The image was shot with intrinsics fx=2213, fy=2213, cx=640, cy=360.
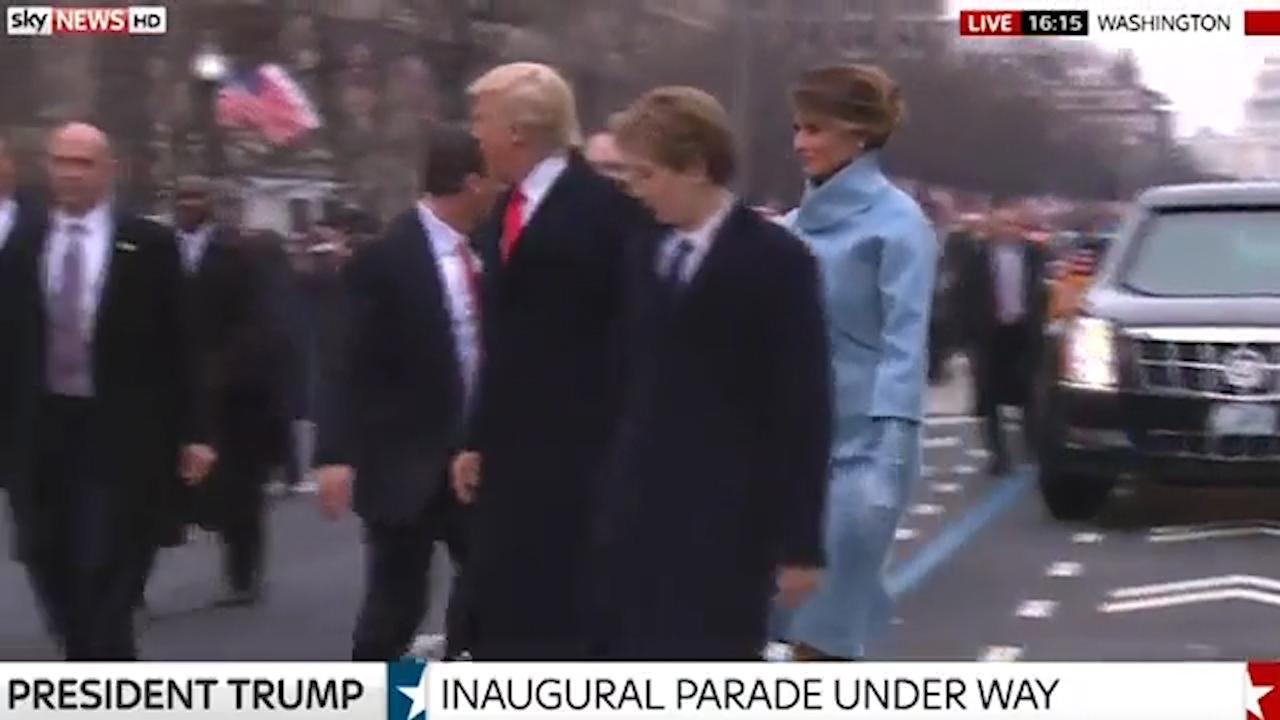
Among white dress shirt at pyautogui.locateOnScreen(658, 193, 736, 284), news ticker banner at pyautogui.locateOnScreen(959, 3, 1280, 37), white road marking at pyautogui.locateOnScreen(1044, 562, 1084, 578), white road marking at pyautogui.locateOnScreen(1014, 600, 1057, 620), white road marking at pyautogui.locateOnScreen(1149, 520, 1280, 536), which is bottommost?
white road marking at pyautogui.locateOnScreen(1014, 600, 1057, 620)

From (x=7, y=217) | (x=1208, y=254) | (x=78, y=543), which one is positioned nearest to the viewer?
(x=1208, y=254)

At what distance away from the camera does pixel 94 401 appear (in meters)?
3.42

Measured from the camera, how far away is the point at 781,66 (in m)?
3.35

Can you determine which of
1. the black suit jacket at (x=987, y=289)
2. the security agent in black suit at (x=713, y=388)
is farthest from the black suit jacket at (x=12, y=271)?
the black suit jacket at (x=987, y=289)

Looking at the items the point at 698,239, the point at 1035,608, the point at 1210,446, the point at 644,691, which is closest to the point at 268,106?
the point at 698,239

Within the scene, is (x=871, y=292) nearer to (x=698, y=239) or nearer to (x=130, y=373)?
(x=698, y=239)

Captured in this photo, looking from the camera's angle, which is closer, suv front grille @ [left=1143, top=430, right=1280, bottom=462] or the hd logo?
suv front grille @ [left=1143, top=430, right=1280, bottom=462]

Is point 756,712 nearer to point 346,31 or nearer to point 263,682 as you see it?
point 263,682

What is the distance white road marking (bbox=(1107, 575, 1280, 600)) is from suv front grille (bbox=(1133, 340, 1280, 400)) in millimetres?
284

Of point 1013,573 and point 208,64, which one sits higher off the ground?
point 208,64

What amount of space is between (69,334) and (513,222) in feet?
2.32

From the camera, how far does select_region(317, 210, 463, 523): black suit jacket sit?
11.0ft

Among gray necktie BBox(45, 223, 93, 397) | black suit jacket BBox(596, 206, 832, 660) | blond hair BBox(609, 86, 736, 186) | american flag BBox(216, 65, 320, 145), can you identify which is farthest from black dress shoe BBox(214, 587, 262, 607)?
blond hair BBox(609, 86, 736, 186)

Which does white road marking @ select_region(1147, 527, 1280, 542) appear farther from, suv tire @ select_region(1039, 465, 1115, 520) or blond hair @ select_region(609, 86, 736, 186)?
blond hair @ select_region(609, 86, 736, 186)
